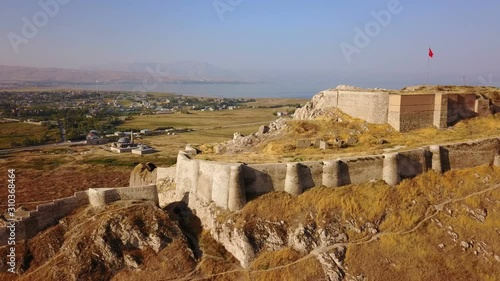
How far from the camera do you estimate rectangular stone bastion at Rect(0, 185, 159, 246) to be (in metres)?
19.6

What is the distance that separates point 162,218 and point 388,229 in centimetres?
1086

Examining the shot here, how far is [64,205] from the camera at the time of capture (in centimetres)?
2109

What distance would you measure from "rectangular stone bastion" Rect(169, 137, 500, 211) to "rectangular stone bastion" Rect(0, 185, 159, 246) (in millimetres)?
2593

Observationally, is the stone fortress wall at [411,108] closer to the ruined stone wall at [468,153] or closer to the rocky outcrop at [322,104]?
the rocky outcrop at [322,104]

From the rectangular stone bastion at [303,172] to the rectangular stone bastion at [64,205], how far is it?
8.51ft

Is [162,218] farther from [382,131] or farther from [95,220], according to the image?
[382,131]

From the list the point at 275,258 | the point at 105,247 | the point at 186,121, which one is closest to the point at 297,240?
the point at 275,258

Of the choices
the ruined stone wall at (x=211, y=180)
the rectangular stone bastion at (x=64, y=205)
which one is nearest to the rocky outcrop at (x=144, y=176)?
the ruined stone wall at (x=211, y=180)

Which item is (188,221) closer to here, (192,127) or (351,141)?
(351,141)

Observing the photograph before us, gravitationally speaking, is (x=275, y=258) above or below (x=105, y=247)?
below

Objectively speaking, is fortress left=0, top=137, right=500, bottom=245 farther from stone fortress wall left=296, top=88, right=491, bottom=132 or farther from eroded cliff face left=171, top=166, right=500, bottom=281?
stone fortress wall left=296, top=88, right=491, bottom=132

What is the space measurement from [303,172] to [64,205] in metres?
12.0

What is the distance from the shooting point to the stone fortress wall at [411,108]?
27.5 meters

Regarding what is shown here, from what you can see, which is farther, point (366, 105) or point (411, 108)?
point (366, 105)
